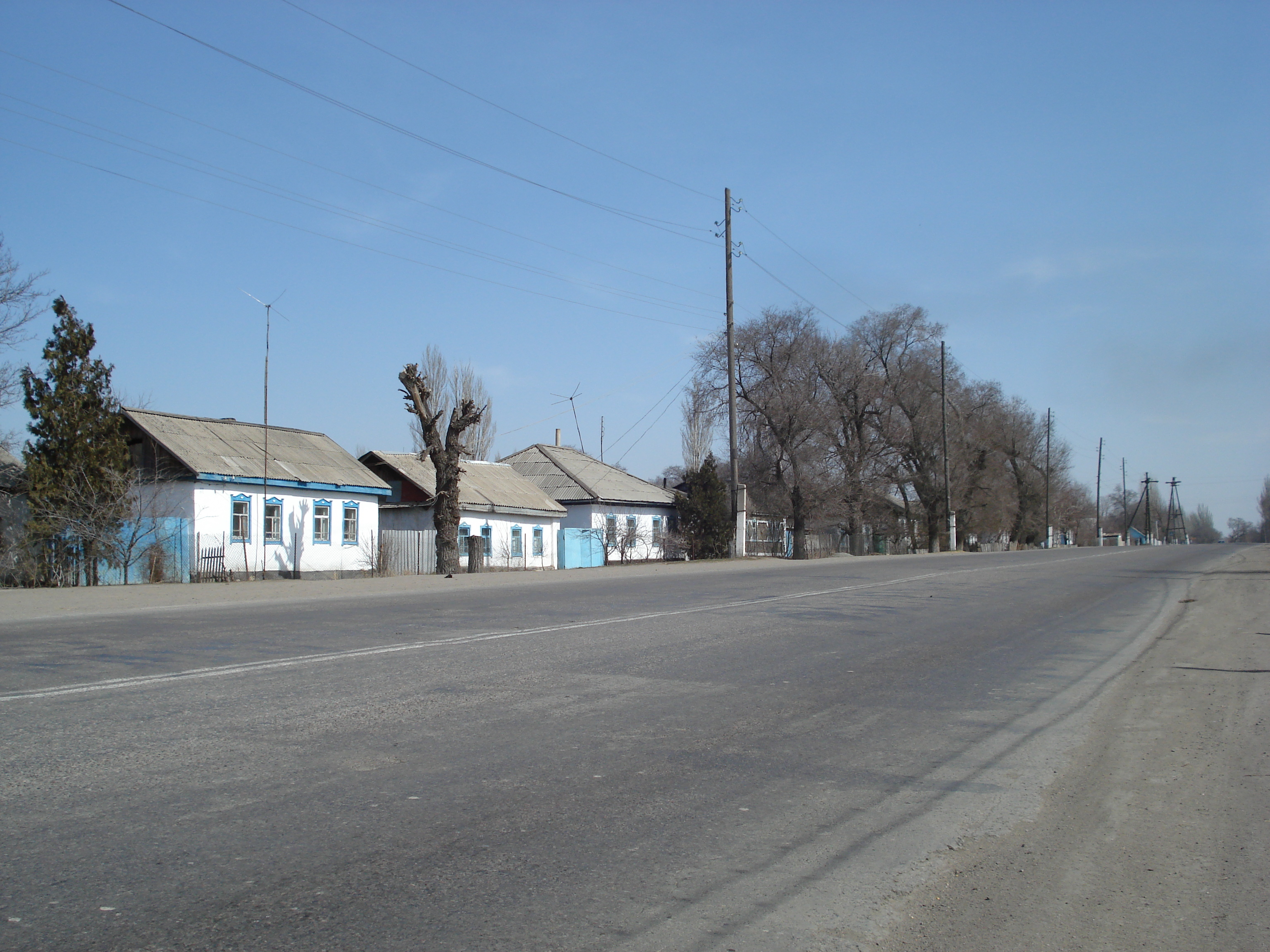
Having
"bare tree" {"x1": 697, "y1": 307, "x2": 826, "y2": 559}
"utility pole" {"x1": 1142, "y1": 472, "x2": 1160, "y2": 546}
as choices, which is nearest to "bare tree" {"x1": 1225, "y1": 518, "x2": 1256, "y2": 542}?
"utility pole" {"x1": 1142, "y1": 472, "x2": 1160, "y2": 546}

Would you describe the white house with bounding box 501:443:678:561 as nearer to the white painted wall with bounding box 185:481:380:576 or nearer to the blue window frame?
the white painted wall with bounding box 185:481:380:576

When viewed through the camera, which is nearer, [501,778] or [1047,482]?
[501,778]

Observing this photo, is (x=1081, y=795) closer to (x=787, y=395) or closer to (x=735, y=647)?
(x=735, y=647)

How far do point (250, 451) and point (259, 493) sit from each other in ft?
6.92

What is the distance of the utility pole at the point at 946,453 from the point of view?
57938 millimetres

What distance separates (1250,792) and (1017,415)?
79.2 m

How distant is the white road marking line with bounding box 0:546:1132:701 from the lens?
721 centimetres

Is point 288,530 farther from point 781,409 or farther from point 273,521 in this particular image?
point 781,409

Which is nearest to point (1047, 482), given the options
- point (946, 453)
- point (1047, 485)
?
point (1047, 485)

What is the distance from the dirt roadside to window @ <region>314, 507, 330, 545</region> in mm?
29884

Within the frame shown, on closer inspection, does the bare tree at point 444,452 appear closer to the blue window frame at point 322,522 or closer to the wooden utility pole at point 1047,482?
the blue window frame at point 322,522

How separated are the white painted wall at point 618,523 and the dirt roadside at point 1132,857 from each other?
37485 mm

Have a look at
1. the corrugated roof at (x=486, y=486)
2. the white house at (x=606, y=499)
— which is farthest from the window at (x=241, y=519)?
the white house at (x=606, y=499)

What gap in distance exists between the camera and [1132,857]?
13.8 ft
